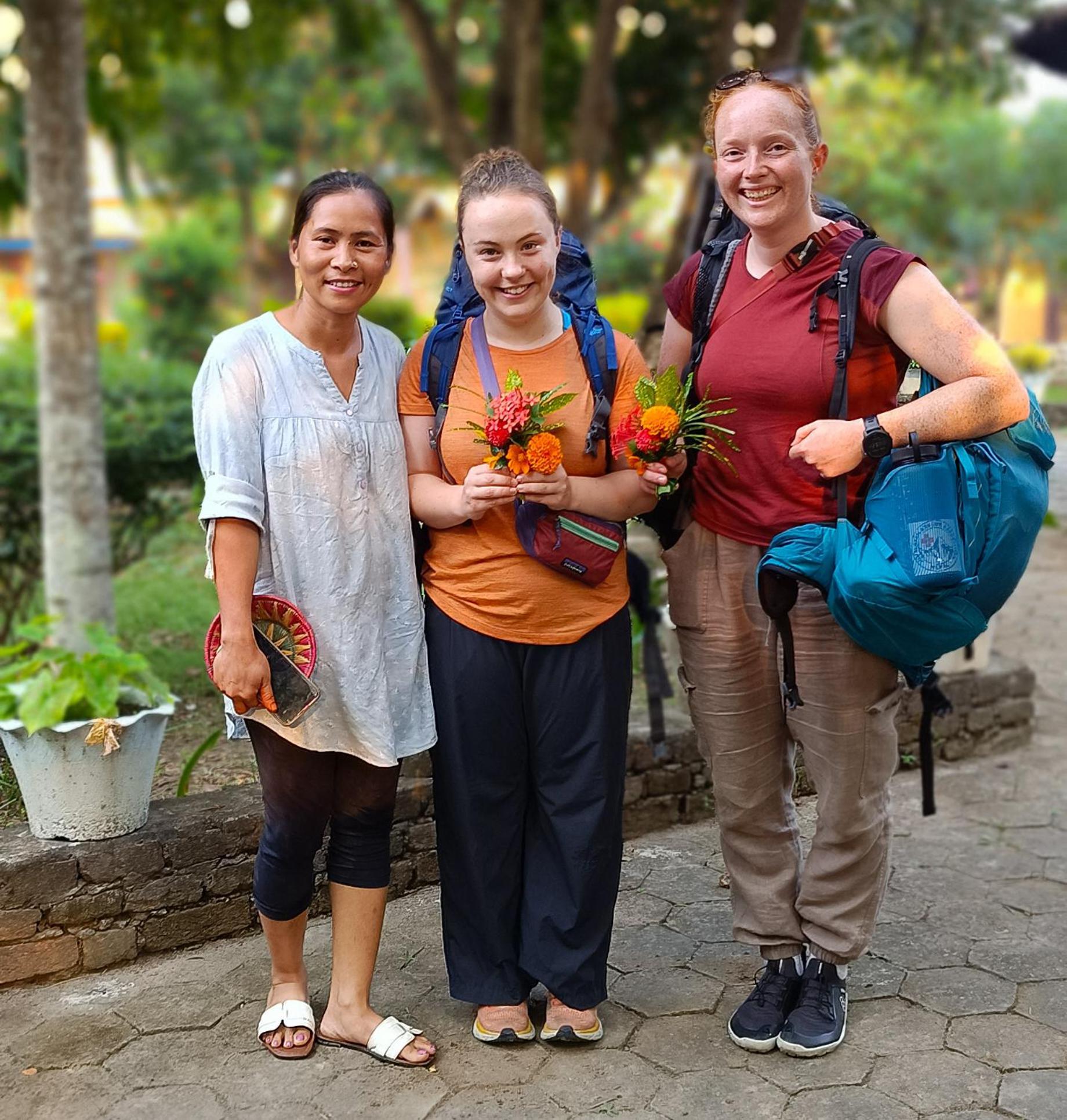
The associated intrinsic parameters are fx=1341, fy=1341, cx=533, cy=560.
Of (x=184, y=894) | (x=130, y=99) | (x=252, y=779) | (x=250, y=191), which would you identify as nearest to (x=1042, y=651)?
(x=252, y=779)

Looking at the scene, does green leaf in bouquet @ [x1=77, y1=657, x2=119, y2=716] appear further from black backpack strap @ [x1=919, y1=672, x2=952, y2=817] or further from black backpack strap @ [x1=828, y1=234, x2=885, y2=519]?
black backpack strap @ [x1=919, y1=672, x2=952, y2=817]

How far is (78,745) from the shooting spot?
3455 mm

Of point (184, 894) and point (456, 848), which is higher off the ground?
point (456, 848)

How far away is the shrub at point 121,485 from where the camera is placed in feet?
21.1

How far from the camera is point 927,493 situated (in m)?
2.69

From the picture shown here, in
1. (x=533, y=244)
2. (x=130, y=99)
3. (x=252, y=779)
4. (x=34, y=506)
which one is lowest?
(x=252, y=779)

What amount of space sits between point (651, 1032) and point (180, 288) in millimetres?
18334

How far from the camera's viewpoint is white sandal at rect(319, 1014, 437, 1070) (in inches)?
→ 119

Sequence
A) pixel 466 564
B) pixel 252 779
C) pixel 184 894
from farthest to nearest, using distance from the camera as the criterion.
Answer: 1. pixel 252 779
2. pixel 184 894
3. pixel 466 564

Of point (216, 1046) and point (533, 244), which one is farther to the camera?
point (216, 1046)

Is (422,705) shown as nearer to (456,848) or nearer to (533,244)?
(456,848)

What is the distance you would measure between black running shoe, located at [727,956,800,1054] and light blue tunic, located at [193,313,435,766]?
39.5 inches

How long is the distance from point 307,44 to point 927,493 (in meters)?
24.8

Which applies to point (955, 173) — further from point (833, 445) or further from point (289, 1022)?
point (289, 1022)
